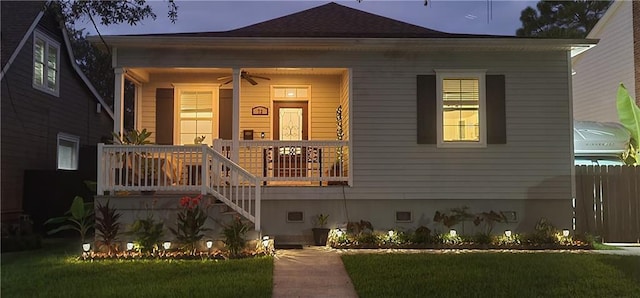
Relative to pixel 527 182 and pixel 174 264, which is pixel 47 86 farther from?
pixel 527 182

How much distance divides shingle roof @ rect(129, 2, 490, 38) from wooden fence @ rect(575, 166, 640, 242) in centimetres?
374

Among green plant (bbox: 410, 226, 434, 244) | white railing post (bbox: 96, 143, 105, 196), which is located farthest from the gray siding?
white railing post (bbox: 96, 143, 105, 196)

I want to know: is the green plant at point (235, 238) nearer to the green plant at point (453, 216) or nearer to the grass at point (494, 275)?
the grass at point (494, 275)

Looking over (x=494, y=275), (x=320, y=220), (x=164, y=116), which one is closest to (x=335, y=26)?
(x=164, y=116)

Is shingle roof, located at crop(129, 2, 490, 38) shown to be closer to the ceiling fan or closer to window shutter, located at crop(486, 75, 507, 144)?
the ceiling fan

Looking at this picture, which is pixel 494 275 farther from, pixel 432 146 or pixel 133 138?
pixel 133 138

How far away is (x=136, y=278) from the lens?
22.5 ft

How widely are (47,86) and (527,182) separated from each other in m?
11.6

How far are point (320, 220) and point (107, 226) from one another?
12.0 feet

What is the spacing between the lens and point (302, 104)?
12.3 metres

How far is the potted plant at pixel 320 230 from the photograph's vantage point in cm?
1012

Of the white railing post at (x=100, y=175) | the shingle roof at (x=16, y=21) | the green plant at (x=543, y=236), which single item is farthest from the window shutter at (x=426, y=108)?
the shingle roof at (x=16, y=21)

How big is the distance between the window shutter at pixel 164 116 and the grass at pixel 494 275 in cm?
547

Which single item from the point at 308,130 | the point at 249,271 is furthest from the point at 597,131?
the point at 249,271
